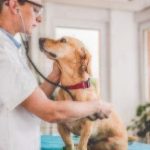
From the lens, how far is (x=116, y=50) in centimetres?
442

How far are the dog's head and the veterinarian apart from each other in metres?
0.08

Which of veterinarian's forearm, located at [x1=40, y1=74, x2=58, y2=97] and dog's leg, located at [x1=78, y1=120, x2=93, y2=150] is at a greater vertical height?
veterinarian's forearm, located at [x1=40, y1=74, x2=58, y2=97]

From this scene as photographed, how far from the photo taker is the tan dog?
48.2 inches

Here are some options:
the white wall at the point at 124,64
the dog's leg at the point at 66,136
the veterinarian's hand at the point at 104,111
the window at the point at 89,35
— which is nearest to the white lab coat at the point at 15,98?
the dog's leg at the point at 66,136

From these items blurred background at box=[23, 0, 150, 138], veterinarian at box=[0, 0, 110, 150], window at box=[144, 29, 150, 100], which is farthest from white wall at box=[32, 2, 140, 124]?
veterinarian at box=[0, 0, 110, 150]

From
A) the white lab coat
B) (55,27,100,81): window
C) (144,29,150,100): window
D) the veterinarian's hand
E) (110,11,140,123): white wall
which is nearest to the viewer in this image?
the white lab coat

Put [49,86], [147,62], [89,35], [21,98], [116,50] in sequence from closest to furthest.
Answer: [21,98] < [49,86] < [89,35] < [116,50] < [147,62]

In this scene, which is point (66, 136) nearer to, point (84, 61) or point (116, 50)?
point (84, 61)

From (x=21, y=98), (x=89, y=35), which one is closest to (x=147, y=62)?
(x=89, y=35)

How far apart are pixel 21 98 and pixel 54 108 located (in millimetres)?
107

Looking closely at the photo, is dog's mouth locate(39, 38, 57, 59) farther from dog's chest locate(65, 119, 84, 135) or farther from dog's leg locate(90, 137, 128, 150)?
→ dog's leg locate(90, 137, 128, 150)

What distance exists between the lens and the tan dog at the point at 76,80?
1225 millimetres

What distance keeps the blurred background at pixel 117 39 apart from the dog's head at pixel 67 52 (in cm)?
281

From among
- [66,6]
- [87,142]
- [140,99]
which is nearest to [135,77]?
[140,99]
